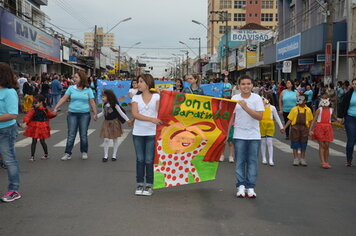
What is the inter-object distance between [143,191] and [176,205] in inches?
26.7

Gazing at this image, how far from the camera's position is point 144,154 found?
622 centimetres

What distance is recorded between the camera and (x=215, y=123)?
20.6ft

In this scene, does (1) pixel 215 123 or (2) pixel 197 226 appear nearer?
(2) pixel 197 226

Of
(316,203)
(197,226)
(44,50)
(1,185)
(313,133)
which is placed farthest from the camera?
(44,50)

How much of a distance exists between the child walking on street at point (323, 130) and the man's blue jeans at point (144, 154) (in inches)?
161

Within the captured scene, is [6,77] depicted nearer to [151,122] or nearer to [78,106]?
[151,122]

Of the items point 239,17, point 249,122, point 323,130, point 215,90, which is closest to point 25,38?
point 215,90

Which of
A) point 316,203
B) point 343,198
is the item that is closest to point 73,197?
point 316,203

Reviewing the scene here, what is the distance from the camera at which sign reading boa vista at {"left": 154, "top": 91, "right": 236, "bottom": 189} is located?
616 cm

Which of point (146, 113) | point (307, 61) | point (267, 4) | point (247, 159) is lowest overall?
point (247, 159)

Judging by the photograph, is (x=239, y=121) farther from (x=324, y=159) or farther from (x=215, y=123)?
(x=324, y=159)

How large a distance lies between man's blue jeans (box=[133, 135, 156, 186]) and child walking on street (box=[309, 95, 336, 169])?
4.09 metres

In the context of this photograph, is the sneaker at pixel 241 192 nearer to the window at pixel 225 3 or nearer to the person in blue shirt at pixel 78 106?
the person in blue shirt at pixel 78 106

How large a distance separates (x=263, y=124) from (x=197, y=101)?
3.35 meters
